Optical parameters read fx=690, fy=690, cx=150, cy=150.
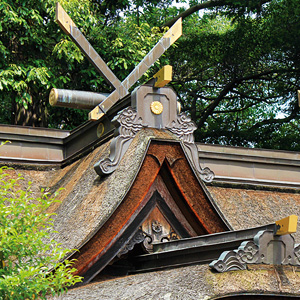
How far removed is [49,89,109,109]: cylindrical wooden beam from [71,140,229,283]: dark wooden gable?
2720mm

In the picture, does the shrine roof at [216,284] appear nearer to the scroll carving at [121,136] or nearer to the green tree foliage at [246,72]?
the scroll carving at [121,136]

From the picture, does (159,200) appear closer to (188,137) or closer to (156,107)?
(188,137)

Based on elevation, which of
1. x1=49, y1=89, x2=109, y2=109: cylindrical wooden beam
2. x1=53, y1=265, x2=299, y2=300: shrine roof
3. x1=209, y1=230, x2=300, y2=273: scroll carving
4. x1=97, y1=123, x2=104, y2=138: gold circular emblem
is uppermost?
x1=49, y1=89, x2=109, y2=109: cylindrical wooden beam

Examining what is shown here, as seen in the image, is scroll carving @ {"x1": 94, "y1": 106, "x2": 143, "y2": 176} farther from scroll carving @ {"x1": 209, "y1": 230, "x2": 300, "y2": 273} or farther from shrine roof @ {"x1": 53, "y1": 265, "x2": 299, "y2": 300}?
scroll carving @ {"x1": 209, "y1": 230, "x2": 300, "y2": 273}

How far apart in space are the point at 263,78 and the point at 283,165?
10.1m

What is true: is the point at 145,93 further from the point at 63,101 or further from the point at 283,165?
the point at 283,165

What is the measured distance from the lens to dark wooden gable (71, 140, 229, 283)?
7.43m

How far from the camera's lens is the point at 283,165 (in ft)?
35.8

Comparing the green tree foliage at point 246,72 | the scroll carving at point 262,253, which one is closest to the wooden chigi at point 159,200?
the scroll carving at point 262,253

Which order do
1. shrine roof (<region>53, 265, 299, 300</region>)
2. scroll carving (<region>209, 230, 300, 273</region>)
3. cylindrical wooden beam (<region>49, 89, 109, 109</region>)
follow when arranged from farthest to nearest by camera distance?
cylindrical wooden beam (<region>49, 89, 109, 109</region>), scroll carving (<region>209, 230, 300, 273</region>), shrine roof (<region>53, 265, 299, 300</region>)

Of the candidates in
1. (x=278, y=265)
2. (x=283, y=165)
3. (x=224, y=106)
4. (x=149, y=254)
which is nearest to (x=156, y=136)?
(x=149, y=254)

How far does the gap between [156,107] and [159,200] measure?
1106 mm

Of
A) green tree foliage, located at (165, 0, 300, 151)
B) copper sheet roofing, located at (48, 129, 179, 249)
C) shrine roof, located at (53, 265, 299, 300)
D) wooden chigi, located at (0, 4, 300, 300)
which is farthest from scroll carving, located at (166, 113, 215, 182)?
green tree foliage, located at (165, 0, 300, 151)

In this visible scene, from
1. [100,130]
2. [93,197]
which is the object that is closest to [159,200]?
[93,197]
